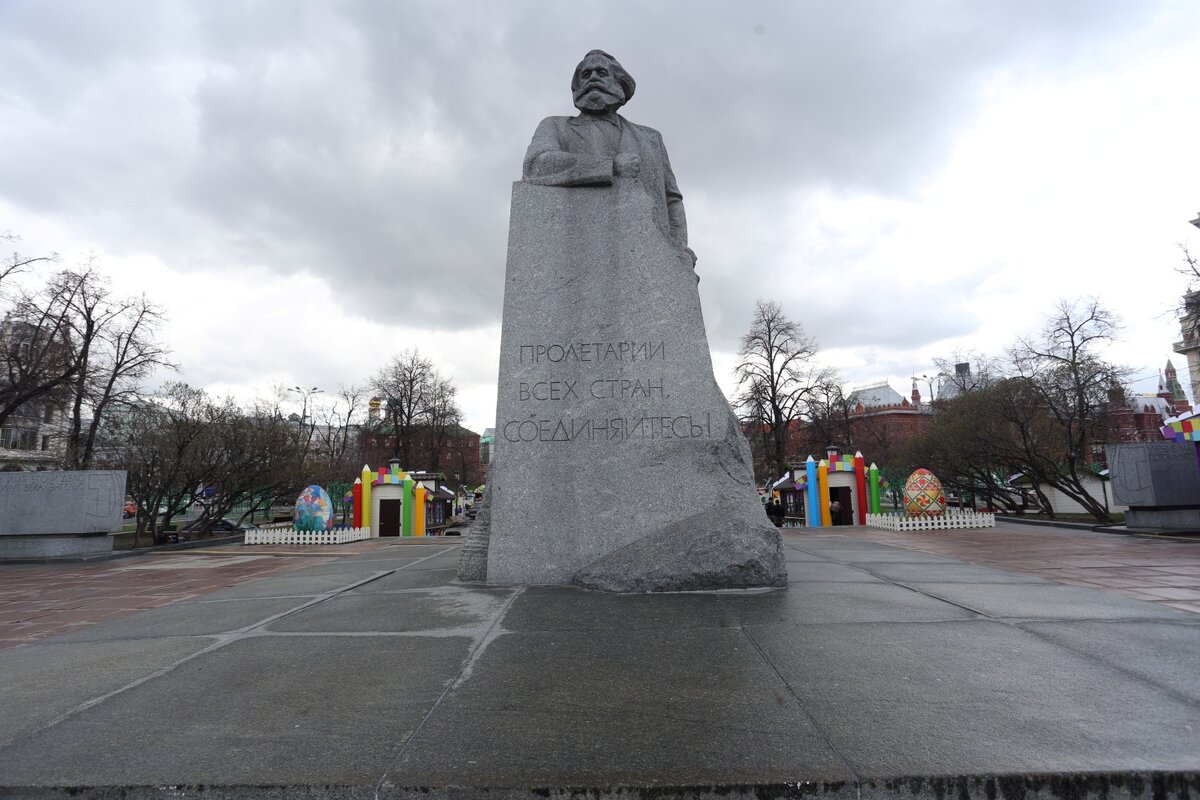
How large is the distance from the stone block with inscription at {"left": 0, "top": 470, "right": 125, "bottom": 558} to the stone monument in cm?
1496

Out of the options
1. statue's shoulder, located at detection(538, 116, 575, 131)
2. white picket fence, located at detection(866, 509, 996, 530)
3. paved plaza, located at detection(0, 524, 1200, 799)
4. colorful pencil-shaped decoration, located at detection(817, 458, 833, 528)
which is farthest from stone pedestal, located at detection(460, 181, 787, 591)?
colorful pencil-shaped decoration, located at detection(817, 458, 833, 528)

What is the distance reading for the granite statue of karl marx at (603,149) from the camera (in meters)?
5.89

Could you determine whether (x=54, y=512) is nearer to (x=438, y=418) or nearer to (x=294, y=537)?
(x=294, y=537)

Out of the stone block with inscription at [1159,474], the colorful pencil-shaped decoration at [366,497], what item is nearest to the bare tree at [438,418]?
the colorful pencil-shaped decoration at [366,497]

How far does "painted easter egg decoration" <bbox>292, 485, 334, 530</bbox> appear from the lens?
2198 cm

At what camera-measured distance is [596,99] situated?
6.34 meters

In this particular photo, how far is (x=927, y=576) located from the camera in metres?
5.38

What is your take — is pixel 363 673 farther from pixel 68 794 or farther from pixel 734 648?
pixel 734 648

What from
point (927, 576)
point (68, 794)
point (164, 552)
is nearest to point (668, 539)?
point (927, 576)

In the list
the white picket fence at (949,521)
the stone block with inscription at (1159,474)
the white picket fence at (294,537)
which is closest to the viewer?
the stone block with inscription at (1159,474)

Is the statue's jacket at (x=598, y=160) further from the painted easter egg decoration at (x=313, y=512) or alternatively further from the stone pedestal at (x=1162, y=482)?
the painted easter egg decoration at (x=313, y=512)

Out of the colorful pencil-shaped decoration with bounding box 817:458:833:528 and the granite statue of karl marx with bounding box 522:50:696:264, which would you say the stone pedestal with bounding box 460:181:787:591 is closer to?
the granite statue of karl marx with bounding box 522:50:696:264

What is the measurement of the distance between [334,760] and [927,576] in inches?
198

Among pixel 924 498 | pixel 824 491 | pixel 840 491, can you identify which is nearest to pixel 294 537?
pixel 824 491
